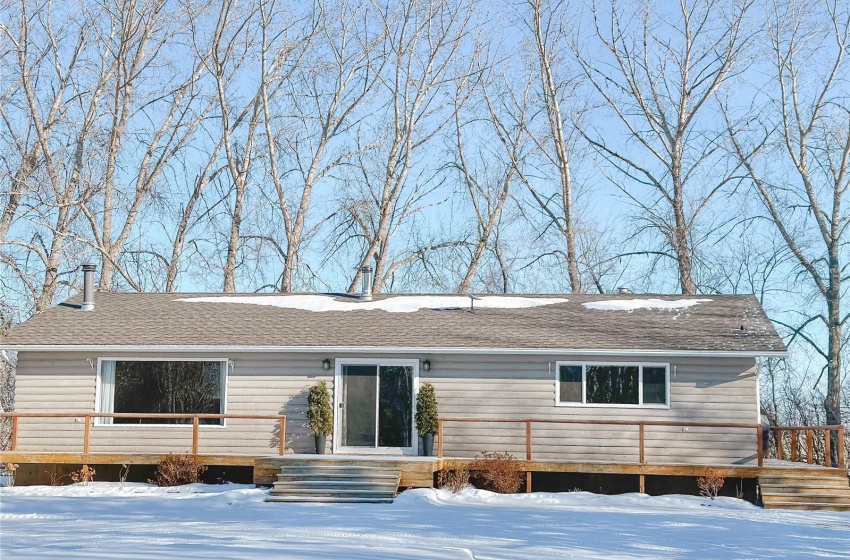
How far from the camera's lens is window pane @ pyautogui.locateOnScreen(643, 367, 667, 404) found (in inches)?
661

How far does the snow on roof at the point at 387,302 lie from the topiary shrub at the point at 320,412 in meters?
2.80

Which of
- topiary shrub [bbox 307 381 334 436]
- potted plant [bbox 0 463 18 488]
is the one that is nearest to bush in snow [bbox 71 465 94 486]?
potted plant [bbox 0 463 18 488]

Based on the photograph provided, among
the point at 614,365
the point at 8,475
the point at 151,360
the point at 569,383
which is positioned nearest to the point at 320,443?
the point at 151,360

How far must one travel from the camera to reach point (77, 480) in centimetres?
1645

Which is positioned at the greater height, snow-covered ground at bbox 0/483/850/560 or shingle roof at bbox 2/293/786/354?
shingle roof at bbox 2/293/786/354

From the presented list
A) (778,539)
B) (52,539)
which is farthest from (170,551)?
(778,539)

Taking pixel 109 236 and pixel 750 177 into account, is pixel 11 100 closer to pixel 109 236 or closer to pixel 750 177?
pixel 109 236

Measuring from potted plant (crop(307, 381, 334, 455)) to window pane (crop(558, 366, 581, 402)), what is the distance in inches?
155

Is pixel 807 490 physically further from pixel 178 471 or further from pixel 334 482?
pixel 178 471

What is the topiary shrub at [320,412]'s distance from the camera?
16.9m

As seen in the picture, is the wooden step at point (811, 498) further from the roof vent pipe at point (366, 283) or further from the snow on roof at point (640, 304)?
the roof vent pipe at point (366, 283)

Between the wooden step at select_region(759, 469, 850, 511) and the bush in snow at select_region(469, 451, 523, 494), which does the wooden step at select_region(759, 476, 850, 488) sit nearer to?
the wooden step at select_region(759, 469, 850, 511)

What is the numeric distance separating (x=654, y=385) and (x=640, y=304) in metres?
3.06

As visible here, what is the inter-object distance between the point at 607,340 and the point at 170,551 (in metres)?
9.14
